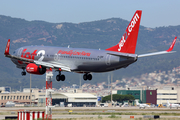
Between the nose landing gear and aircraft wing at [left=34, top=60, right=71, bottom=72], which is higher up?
aircraft wing at [left=34, top=60, right=71, bottom=72]

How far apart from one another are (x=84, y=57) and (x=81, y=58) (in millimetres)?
758

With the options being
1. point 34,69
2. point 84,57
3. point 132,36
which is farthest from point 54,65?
point 132,36

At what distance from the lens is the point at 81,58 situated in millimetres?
74750

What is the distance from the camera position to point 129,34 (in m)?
71.6

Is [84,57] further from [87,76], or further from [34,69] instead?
[34,69]

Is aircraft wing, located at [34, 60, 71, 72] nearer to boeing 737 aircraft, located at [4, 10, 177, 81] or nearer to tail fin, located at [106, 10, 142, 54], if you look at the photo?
boeing 737 aircraft, located at [4, 10, 177, 81]

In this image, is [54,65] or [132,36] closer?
[132,36]

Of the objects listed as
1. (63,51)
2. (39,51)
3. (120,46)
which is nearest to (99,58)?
(120,46)

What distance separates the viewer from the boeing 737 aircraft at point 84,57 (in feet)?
232

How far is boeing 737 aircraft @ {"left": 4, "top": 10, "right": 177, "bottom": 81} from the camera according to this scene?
70688 millimetres

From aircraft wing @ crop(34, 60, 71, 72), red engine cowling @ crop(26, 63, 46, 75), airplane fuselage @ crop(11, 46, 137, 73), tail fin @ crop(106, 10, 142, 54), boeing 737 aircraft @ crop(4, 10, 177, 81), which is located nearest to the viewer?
airplane fuselage @ crop(11, 46, 137, 73)

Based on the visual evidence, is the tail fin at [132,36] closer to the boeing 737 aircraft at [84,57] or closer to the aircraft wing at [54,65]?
the boeing 737 aircraft at [84,57]

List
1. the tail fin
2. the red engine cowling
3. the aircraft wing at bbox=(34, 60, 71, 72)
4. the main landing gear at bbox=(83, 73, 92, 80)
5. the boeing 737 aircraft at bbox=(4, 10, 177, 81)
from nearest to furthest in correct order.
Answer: the boeing 737 aircraft at bbox=(4, 10, 177, 81) → the tail fin → the aircraft wing at bbox=(34, 60, 71, 72) → the red engine cowling → the main landing gear at bbox=(83, 73, 92, 80)

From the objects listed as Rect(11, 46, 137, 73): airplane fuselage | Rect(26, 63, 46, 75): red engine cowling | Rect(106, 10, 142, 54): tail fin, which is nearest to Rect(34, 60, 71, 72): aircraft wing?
Rect(11, 46, 137, 73): airplane fuselage
